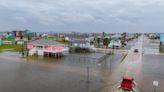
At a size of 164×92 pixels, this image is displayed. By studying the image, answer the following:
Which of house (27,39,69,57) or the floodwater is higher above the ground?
house (27,39,69,57)

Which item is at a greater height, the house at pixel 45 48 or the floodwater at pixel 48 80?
the house at pixel 45 48

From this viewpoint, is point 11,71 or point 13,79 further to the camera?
point 11,71

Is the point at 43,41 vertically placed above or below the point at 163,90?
above

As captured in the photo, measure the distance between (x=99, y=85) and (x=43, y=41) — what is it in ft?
73.7

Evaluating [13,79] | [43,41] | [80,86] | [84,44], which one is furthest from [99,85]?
[84,44]

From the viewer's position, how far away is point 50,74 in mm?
22156

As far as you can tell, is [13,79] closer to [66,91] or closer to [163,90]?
[66,91]

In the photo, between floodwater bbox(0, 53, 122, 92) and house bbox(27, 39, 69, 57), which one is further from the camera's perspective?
house bbox(27, 39, 69, 57)

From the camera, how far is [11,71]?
907 inches

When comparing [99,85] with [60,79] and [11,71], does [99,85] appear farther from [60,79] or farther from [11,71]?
[11,71]

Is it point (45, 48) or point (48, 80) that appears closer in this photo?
point (48, 80)

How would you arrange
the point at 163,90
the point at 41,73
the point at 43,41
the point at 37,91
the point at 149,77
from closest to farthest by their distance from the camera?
the point at 37,91
the point at 163,90
the point at 149,77
the point at 41,73
the point at 43,41

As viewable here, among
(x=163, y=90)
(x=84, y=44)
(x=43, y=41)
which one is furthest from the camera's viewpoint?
(x=84, y=44)

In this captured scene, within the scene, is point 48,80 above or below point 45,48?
below
